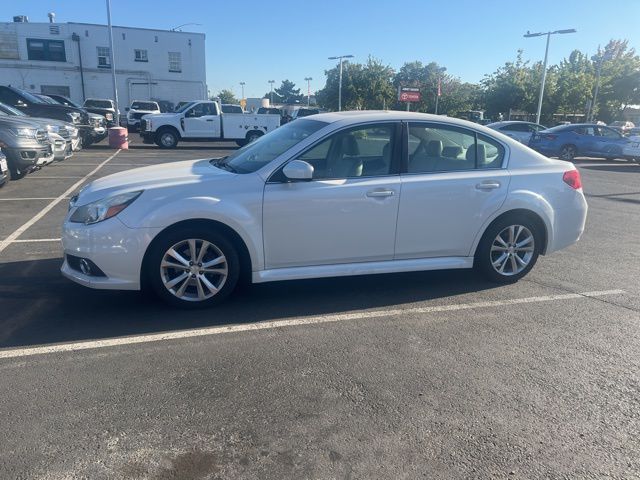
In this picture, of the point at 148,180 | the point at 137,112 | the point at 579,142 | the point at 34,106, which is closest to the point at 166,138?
the point at 34,106

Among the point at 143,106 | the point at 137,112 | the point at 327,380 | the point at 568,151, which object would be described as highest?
the point at 143,106

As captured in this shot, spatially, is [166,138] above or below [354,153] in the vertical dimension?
below

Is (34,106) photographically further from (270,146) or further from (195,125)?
(270,146)

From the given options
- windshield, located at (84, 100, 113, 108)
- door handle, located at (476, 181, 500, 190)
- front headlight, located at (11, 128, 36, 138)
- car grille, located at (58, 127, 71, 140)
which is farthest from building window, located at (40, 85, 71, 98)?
door handle, located at (476, 181, 500, 190)

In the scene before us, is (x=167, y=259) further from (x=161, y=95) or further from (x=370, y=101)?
(x=370, y=101)

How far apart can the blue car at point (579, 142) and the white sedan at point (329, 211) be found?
55.9 ft

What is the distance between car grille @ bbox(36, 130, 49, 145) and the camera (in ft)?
34.8

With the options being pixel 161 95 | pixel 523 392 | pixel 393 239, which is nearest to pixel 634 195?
pixel 393 239

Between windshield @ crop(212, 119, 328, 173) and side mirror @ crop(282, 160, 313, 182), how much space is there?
0.34 m

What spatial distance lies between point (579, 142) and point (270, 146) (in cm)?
1941

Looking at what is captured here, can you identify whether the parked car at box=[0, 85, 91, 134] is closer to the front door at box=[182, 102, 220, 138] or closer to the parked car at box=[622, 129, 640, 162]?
the front door at box=[182, 102, 220, 138]

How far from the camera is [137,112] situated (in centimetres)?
3128

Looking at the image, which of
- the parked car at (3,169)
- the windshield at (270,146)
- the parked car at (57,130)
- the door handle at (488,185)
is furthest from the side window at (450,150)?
the parked car at (57,130)

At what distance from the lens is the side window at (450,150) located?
4891 mm
